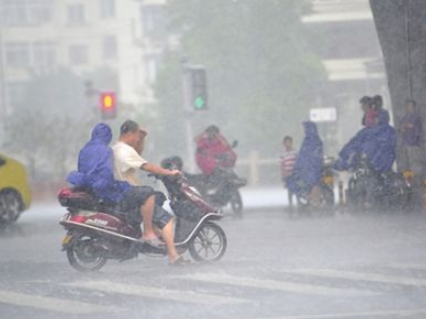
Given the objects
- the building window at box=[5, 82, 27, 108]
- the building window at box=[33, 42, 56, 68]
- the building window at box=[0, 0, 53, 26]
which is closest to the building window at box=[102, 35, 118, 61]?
the building window at box=[33, 42, 56, 68]

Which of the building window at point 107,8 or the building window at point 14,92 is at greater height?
the building window at point 107,8

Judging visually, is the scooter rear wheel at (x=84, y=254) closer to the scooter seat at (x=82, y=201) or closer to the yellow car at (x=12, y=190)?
the scooter seat at (x=82, y=201)

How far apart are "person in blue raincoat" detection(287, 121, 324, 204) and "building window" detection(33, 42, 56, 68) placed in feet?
220

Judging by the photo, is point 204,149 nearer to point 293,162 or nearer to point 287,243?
point 293,162

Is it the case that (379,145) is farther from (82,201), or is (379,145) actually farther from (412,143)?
(82,201)

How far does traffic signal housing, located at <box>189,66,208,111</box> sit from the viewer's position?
30.1 metres

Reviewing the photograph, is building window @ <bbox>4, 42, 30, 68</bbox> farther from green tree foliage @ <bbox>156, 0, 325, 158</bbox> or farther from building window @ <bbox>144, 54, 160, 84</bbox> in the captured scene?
green tree foliage @ <bbox>156, 0, 325, 158</bbox>

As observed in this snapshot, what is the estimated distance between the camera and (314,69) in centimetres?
4819

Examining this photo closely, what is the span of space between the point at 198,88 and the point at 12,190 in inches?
313

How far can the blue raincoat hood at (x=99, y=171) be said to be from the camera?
13.6 m

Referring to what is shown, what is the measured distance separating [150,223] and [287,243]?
3.35m

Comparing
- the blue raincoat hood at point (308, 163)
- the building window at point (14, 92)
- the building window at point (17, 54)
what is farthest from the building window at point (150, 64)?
the blue raincoat hood at point (308, 163)

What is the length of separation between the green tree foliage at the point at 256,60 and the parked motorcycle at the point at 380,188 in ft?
83.4

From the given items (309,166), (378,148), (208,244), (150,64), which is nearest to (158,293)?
(208,244)
